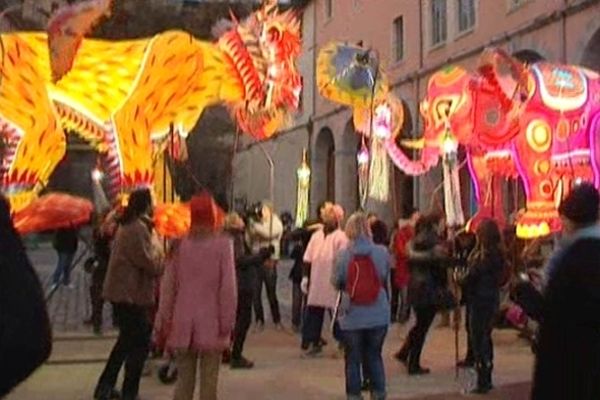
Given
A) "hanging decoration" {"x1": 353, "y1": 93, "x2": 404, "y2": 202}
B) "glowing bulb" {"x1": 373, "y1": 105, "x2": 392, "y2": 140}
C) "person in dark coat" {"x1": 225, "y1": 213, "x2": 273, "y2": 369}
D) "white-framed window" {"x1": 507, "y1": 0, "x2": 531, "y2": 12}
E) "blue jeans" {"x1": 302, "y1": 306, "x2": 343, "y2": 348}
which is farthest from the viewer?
"white-framed window" {"x1": 507, "y1": 0, "x2": 531, "y2": 12}

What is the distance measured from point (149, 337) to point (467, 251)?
4.26m

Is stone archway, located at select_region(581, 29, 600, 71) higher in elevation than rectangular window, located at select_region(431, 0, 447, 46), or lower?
lower

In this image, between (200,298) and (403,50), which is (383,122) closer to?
(200,298)

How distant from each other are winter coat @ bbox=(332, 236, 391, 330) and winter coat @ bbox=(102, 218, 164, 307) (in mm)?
1490

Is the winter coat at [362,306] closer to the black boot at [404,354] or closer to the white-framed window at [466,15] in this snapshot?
the black boot at [404,354]

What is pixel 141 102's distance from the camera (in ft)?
40.7

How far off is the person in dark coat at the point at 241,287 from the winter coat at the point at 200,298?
3552 millimetres

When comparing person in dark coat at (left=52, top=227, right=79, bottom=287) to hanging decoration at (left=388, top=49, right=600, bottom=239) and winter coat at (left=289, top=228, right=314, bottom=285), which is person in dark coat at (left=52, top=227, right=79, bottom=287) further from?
hanging decoration at (left=388, top=49, right=600, bottom=239)

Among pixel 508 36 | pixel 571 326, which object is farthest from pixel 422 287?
pixel 508 36

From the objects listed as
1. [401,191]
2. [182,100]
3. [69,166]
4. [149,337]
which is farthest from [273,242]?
[69,166]

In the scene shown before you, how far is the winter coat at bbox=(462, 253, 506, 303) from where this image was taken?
9258 mm

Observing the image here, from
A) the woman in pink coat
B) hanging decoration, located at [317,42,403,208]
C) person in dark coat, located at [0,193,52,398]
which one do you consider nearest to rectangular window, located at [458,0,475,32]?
hanging decoration, located at [317,42,403,208]

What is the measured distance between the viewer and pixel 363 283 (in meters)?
8.19

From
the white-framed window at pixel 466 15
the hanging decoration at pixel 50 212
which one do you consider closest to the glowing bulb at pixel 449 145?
the hanging decoration at pixel 50 212
